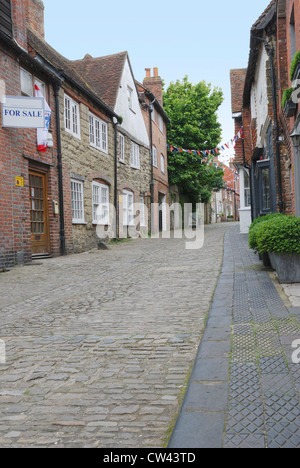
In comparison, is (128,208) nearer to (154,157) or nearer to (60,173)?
(154,157)

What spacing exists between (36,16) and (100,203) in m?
7.31

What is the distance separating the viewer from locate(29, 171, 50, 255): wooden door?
1179cm

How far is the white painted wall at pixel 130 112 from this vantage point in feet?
64.9

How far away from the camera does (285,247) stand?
6.39m

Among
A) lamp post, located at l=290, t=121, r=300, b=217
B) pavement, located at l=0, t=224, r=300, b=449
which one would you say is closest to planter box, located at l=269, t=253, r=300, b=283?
pavement, located at l=0, t=224, r=300, b=449

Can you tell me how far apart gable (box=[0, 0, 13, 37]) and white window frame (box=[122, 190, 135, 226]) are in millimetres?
9837

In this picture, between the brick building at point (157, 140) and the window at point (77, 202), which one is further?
the brick building at point (157, 140)

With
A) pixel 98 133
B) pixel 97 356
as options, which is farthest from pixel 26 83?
pixel 97 356

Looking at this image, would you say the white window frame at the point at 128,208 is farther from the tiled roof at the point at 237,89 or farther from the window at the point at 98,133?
the tiled roof at the point at 237,89

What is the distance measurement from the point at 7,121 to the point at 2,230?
2498 mm

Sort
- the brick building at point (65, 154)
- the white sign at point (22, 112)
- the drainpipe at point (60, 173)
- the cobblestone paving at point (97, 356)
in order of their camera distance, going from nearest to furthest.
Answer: the cobblestone paving at point (97, 356), the white sign at point (22, 112), the brick building at point (65, 154), the drainpipe at point (60, 173)

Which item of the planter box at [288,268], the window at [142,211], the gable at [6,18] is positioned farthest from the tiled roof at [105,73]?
the planter box at [288,268]

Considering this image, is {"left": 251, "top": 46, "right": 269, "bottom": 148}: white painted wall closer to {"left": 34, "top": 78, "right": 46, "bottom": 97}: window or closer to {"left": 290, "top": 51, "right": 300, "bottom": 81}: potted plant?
{"left": 290, "top": 51, "right": 300, "bottom": 81}: potted plant

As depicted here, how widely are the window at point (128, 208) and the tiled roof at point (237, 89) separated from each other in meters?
6.28
